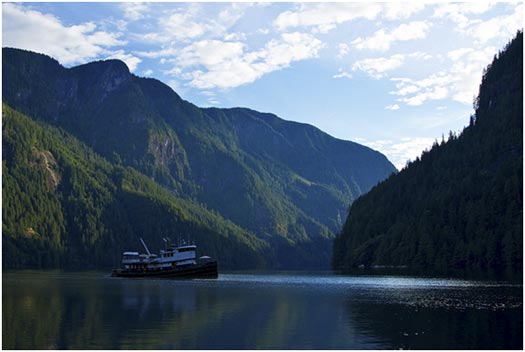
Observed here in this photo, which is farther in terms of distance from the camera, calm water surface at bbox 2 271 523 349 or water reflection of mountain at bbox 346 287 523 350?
water reflection of mountain at bbox 346 287 523 350

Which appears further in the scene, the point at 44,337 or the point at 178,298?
the point at 178,298

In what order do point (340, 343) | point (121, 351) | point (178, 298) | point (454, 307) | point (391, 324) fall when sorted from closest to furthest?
point (121, 351) → point (340, 343) → point (391, 324) → point (454, 307) → point (178, 298)

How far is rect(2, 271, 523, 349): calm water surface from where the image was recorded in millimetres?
68938

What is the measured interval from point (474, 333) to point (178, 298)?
63.0 m

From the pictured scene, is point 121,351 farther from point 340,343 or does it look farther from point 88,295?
point 88,295

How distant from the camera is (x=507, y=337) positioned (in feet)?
233

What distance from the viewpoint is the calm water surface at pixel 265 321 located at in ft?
226

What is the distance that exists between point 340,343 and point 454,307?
36712 millimetres

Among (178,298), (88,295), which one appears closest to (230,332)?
(178,298)

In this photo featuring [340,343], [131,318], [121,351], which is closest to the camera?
[121,351]

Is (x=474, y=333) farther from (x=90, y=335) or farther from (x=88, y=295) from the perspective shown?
(x=88, y=295)

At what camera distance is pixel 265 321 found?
8594cm

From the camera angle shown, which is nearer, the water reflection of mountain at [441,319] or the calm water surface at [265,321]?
the calm water surface at [265,321]

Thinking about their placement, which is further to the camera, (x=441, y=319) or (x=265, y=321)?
(x=441, y=319)
